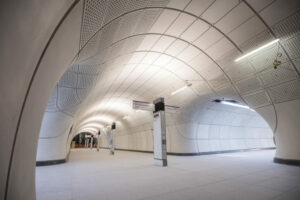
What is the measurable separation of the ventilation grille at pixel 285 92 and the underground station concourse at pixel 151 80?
1.8 inches

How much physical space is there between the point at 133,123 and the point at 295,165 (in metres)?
21.1

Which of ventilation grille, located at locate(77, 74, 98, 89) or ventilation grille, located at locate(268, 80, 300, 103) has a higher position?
ventilation grille, located at locate(77, 74, 98, 89)

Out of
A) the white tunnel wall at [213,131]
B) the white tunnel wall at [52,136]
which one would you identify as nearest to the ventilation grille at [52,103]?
the white tunnel wall at [52,136]

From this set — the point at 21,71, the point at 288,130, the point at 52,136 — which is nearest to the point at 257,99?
the point at 288,130

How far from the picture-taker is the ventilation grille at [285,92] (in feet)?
29.5

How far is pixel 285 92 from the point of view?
31.1ft

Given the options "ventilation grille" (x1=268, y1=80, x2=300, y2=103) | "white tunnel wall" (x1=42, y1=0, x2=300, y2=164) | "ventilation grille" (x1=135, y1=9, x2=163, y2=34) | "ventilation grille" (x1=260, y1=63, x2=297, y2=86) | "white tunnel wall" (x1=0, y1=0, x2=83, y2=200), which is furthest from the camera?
"ventilation grille" (x1=268, y1=80, x2=300, y2=103)

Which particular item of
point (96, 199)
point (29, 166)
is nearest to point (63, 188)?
point (96, 199)

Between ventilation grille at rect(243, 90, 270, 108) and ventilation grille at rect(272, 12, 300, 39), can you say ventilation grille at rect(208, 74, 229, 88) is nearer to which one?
ventilation grille at rect(243, 90, 270, 108)

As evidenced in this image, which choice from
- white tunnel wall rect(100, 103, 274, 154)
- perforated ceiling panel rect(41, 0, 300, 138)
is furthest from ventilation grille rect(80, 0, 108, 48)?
white tunnel wall rect(100, 103, 274, 154)

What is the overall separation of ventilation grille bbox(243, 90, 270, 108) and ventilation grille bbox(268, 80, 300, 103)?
0.39 meters

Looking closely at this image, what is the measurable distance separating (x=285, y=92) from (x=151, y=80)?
9214mm

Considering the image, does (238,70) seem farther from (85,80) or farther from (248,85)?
(85,80)

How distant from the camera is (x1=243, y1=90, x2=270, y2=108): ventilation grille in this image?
1054cm
